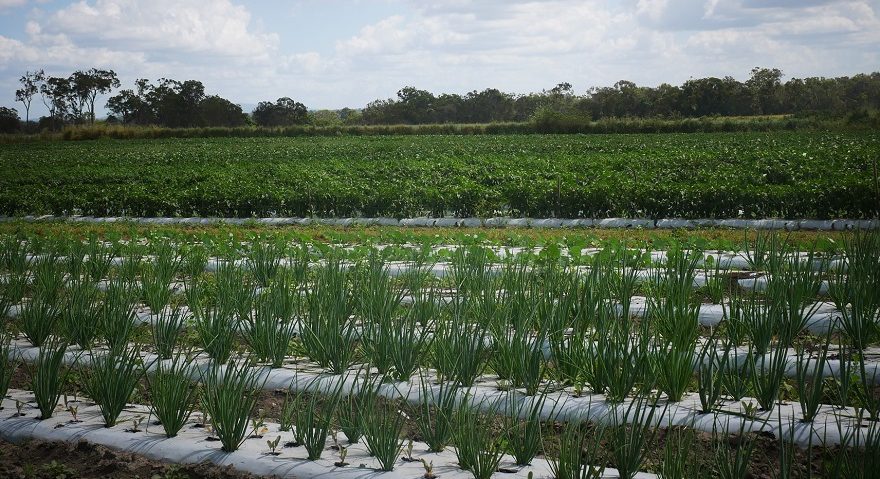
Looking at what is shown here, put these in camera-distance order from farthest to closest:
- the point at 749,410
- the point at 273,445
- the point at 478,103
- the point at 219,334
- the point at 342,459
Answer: the point at 478,103, the point at 219,334, the point at 749,410, the point at 273,445, the point at 342,459

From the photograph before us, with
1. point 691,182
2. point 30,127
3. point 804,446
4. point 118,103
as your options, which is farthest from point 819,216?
point 118,103

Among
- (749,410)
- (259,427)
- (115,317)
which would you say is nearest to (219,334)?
(115,317)

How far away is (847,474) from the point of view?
2840 mm

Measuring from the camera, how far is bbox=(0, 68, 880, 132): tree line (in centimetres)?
6316

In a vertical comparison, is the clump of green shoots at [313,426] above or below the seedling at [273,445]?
above

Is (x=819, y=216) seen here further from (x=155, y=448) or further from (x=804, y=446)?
(x=155, y=448)

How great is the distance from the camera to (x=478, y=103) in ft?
254

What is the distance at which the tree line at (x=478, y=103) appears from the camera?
63.2 meters

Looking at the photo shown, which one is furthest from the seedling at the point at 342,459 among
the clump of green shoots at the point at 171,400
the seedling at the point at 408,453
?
the clump of green shoots at the point at 171,400

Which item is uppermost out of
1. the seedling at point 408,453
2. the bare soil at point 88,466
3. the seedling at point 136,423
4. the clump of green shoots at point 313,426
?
the clump of green shoots at point 313,426

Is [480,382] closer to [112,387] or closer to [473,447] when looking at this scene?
[473,447]

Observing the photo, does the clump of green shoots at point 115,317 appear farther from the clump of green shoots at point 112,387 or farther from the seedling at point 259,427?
the seedling at point 259,427

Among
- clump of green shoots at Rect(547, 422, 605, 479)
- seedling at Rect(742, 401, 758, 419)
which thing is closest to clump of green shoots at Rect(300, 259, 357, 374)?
clump of green shoots at Rect(547, 422, 605, 479)

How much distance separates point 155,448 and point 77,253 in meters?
4.70
